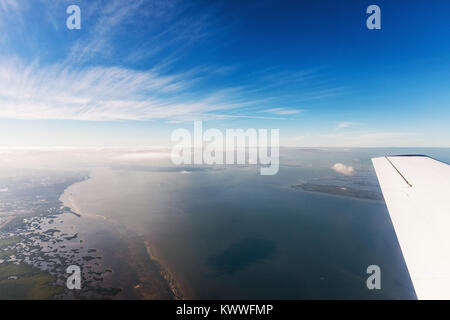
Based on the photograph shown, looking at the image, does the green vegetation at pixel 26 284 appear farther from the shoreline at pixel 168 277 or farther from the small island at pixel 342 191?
the small island at pixel 342 191

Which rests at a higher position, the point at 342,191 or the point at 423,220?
the point at 423,220

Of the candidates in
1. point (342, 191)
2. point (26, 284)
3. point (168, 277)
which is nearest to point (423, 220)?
point (168, 277)

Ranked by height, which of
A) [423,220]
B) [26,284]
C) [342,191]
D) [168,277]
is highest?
[423,220]

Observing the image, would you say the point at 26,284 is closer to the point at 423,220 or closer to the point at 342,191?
the point at 423,220
